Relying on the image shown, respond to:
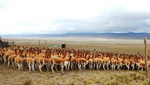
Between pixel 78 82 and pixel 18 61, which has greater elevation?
pixel 18 61

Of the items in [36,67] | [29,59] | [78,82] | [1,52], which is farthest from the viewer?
[1,52]

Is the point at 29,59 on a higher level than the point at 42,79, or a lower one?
higher

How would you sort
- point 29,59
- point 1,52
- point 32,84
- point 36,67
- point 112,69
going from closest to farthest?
point 32,84
point 29,59
point 36,67
point 112,69
point 1,52

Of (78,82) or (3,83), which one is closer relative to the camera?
(3,83)

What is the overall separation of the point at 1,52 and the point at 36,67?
5345 mm

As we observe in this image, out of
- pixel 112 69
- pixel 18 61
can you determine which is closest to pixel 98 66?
pixel 112 69

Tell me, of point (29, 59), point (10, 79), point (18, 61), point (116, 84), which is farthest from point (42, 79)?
point (116, 84)

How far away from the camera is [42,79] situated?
11.0 m

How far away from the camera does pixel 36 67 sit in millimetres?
14758

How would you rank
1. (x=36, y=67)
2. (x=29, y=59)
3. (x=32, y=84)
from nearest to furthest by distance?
(x=32, y=84)
(x=29, y=59)
(x=36, y=67)

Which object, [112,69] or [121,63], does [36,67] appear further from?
[121,63]

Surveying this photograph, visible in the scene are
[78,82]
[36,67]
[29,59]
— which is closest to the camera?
[78,82]

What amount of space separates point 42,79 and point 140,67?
34.7 feet

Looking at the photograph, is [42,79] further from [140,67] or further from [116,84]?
[140,67]
